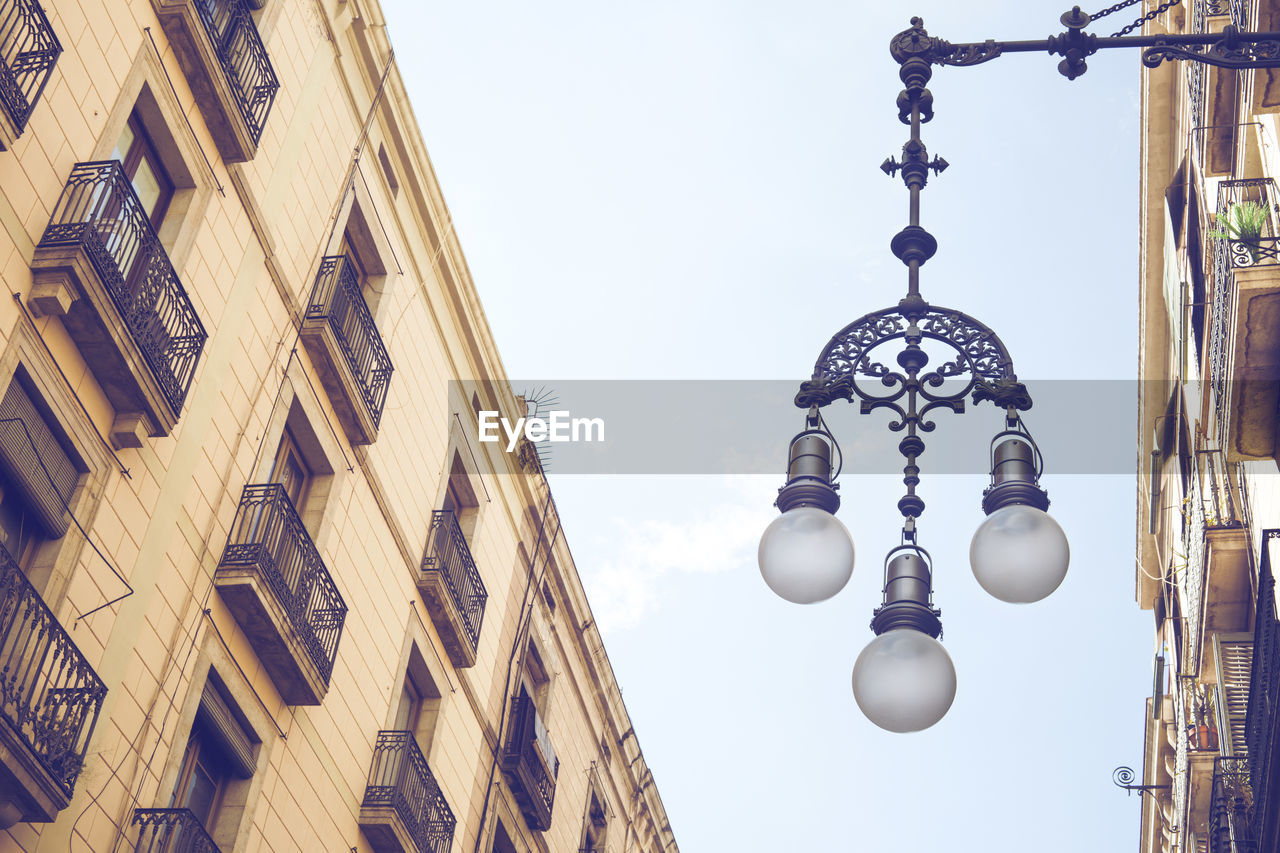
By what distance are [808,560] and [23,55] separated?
707cm

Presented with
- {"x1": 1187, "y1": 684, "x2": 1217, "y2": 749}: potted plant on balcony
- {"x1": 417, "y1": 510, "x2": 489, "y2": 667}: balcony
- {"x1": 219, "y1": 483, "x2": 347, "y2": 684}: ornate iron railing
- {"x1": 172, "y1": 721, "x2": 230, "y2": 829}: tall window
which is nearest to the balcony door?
{"x1": 219, "y1": 483, "x2": 347, "y2": 684}: ornate iron railing

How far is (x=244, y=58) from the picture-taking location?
1341 cm

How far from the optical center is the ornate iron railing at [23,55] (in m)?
9.55

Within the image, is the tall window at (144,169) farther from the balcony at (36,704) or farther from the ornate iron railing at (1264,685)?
the ornate iron railing at (1264,685)

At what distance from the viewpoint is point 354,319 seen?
15.4 m

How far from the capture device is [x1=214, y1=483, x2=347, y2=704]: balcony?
12.4 metres

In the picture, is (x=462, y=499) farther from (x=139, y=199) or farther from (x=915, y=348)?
(x=915, y=348)

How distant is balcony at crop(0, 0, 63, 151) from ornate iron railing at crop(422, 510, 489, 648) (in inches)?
320

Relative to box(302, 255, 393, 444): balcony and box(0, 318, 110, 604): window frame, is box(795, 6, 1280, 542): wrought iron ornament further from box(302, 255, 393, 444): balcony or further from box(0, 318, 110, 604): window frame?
box(302, 255, 393, 444): balcony

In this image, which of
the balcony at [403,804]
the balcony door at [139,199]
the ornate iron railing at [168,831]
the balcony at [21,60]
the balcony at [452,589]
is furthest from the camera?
the balcony at [452,589]

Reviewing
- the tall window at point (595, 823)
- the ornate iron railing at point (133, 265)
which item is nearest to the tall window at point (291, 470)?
the ornate iron railing at point (133, 265)

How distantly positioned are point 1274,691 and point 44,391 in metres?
9.83

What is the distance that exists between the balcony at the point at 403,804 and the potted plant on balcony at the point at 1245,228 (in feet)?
31.5

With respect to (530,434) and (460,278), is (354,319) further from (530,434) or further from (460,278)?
(530,434)
